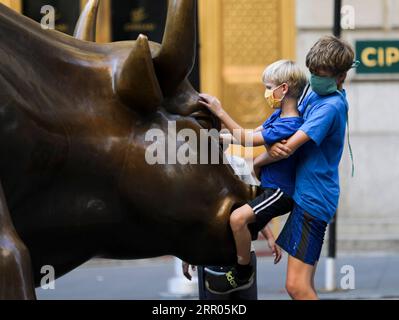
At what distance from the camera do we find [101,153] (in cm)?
338

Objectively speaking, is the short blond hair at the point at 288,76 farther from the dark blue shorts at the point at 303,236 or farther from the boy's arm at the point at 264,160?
the dark blue shorts at the point at 303,236

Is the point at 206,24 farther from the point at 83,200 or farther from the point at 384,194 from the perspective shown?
the point at 83,200

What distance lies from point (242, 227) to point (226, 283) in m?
1.47

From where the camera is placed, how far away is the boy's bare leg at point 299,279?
15.2 feet

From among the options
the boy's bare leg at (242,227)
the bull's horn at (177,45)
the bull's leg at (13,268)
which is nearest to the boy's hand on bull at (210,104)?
the bull's horn at (177,45)

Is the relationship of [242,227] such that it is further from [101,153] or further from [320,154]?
[320,154]

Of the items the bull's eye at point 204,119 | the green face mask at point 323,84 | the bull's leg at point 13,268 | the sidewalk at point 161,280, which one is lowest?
the sidewalk at point 161,280

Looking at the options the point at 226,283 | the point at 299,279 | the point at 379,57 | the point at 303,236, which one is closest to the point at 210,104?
the point at 303,236

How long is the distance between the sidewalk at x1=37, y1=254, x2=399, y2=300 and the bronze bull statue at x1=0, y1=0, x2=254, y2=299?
6.21 m

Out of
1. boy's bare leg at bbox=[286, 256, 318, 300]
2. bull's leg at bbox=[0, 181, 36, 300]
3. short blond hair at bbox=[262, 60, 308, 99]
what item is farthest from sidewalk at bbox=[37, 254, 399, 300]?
bull's leg at bbox=[0, 181, 36, 300]

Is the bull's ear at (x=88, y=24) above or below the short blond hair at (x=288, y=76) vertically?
above

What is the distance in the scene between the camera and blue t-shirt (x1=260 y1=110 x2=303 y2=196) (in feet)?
14.4

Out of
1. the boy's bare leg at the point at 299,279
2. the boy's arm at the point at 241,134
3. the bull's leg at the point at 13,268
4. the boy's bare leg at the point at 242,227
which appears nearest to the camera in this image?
the bull's leg at the point at 13,268

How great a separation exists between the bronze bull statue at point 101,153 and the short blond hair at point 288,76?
2.78ft
